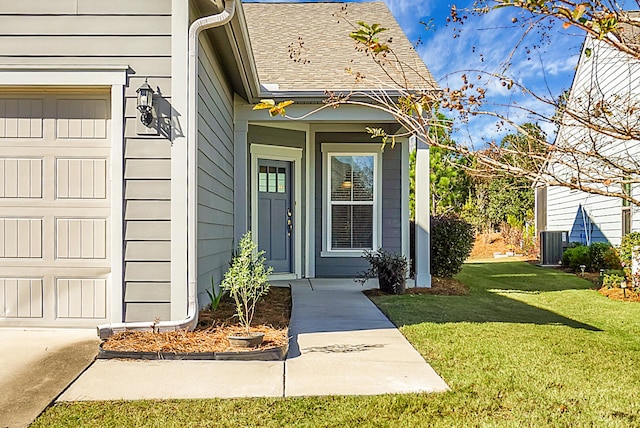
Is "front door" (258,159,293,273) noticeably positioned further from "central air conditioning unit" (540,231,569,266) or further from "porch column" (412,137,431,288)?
"central air conditioning unit" (540,231,569,266)

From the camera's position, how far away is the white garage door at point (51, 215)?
4.50m

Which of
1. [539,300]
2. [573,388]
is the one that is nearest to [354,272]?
[539,300]

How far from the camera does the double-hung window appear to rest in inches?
368

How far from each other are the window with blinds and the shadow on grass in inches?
83.5

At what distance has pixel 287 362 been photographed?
12.8 feet

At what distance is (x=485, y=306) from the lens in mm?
6832

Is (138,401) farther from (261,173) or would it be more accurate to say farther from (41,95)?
(261,173)

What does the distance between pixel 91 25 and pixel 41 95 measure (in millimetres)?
725

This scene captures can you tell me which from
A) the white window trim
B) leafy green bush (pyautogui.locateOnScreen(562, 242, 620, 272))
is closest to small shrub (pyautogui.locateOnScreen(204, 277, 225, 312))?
the white window trim

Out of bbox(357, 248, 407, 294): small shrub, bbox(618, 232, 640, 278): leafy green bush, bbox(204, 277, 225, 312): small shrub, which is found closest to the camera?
bbox(204, 277, 225, 312): small shrub

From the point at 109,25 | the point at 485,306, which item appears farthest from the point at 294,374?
the point at 485,306

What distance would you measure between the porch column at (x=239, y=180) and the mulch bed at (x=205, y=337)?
2.50 metres

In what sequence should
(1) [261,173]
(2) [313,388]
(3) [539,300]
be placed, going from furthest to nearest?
(1) [261,173] < (3) [539,300] < (2) [313,388]

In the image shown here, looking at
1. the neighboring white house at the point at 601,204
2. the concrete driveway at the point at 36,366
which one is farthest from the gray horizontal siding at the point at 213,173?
the neighboring white house at the point at 601,204
